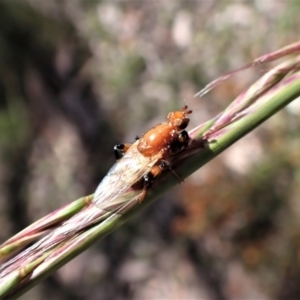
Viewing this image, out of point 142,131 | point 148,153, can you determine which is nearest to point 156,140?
point 148,153

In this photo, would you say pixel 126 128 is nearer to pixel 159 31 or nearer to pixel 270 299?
pixel 159 31

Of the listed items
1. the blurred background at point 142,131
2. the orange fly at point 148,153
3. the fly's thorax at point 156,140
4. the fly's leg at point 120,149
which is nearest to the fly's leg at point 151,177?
the orange fly at point 148,153

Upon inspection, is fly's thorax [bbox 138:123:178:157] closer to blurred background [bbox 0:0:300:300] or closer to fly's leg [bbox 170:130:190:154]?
fly's leg [bbox 170:130:190:154]

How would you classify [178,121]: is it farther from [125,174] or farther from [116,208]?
[116,208]

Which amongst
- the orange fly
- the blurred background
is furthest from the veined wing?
the blurred background

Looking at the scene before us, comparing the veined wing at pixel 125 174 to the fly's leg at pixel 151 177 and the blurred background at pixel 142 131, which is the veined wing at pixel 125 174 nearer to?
the fly's leg at pixel 151 177

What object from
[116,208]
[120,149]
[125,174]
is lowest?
[116,208]
